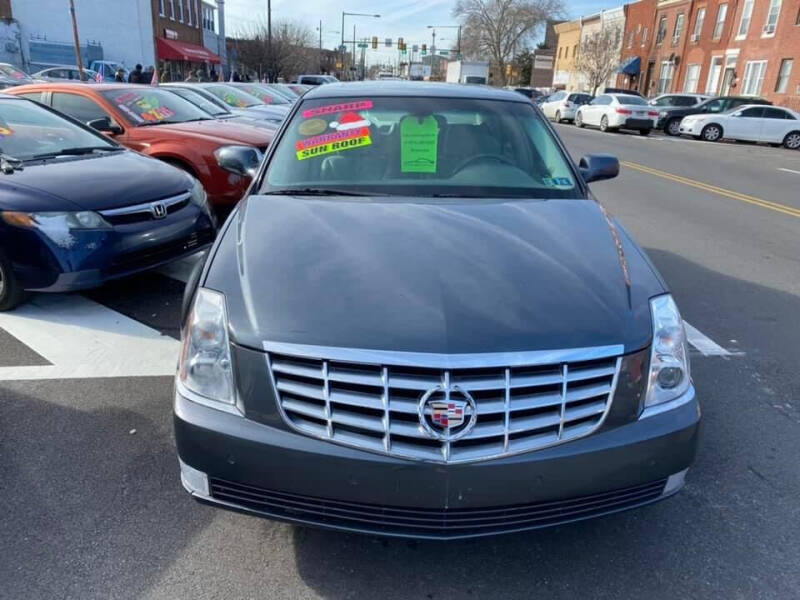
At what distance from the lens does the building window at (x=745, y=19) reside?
35.1m

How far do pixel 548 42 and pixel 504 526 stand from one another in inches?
3831

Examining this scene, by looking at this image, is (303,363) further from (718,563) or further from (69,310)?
(69,310)

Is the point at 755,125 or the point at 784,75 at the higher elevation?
the point at 784,75

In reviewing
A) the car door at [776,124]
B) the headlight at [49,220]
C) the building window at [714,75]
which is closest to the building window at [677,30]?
the building window at [714,75]

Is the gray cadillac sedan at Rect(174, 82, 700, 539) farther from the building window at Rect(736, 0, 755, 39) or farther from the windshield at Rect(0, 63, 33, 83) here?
the building window at Rect(736, 0, 755, 39)

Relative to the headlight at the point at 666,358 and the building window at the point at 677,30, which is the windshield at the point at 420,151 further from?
the building window at the point at 677,30

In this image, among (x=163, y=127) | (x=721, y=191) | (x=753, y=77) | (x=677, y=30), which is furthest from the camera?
(x=677, y=30)

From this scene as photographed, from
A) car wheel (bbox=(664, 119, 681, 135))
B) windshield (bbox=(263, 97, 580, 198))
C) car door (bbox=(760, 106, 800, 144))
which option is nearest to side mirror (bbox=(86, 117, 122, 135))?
windshield (bbox=(263, 97, 580, 198))

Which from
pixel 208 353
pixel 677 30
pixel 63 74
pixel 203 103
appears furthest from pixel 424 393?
pixel 677 30

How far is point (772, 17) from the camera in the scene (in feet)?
109

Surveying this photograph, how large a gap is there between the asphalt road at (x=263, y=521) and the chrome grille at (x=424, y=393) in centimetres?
64

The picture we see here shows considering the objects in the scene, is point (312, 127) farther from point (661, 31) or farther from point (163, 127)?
point (661, 31)

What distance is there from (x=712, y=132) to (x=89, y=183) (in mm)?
25148

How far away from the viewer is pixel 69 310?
190 inches
